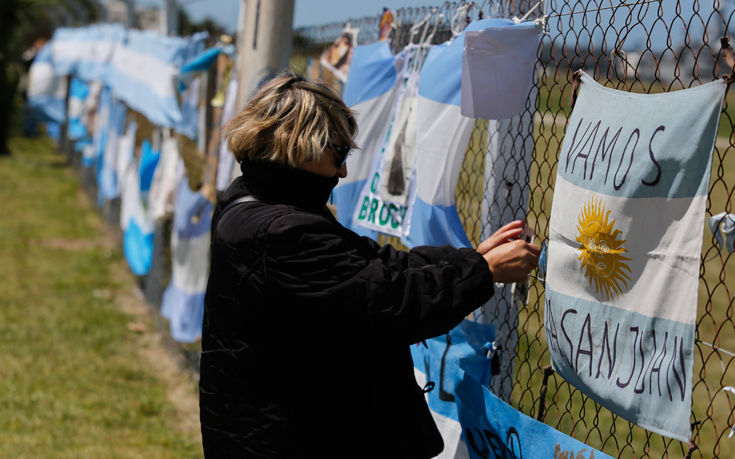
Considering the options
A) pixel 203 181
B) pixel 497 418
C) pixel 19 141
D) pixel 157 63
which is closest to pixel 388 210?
pixel 497 418

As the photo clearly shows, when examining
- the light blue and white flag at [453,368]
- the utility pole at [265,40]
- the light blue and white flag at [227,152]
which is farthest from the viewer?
the light blue and white flag at [227,152]

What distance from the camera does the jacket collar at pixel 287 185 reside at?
2.11m

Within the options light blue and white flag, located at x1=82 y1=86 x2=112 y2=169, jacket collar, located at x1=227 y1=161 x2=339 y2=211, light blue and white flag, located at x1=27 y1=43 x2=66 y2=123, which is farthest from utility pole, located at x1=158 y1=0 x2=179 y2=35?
light blue and white flag, located at x1=27 y1=43 x2=66 y2=123

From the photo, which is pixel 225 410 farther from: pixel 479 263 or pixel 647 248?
pixel 647 248

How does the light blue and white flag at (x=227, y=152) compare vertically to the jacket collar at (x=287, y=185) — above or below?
below

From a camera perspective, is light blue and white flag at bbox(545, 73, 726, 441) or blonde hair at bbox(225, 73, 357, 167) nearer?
light blue and white flag at bbox(545, 73, 726, 441)

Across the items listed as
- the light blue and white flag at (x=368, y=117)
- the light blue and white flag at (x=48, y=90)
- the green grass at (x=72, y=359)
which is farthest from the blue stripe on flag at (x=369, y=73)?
the light blue and white flag at (x=48, y=90)

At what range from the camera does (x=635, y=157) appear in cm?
197

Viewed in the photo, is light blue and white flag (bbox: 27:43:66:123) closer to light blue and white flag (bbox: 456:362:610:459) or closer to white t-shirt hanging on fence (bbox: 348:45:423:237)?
white t-shirt hanging on fence (bbox: 348:45:423:237)

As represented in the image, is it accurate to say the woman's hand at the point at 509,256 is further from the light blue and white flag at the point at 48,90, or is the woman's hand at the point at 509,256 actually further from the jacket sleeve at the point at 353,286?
the light blue and white flag at the point at 48,90

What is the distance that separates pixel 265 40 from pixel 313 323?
2.59m

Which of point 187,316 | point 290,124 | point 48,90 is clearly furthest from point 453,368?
point 48,90

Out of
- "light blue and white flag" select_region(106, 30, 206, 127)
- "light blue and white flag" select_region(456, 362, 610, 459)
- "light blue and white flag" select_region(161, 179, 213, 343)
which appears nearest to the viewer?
"light blue and white flag" select_region(456, 362, 610, 459)

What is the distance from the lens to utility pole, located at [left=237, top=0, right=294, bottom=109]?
4230 millimetres
